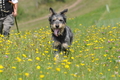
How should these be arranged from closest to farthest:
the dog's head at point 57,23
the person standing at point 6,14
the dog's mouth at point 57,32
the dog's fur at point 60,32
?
the dog's head at point 57,23, the dog's fur at point 60,32, the dog's mouth at point 57,32, the person standing at point 6,14

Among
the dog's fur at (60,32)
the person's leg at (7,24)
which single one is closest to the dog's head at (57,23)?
the dog's fur at (60,32)

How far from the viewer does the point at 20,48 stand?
5859mm

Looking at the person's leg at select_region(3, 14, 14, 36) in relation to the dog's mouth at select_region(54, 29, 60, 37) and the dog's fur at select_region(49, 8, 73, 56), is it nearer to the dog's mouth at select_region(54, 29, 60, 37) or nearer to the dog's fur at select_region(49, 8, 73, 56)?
the dog's fur at select_region(49, 8, 73, 56)

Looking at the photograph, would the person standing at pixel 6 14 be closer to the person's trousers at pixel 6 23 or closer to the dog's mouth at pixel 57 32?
the person's trousers at pixel 6 23

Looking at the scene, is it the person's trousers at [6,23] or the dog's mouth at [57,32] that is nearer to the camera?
the dog's mouth at [57,32]

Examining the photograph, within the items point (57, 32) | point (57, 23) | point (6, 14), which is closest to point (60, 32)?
point (57, 32)

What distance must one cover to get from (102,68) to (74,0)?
4379 cm

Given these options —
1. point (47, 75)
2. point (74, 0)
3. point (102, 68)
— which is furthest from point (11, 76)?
point (74, 0)

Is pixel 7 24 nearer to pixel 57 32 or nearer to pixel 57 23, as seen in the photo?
pixel 57 32

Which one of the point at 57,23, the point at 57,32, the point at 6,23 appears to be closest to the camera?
the point at 57,23

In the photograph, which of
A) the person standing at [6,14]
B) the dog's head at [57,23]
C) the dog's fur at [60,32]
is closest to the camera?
the dog's head at [57,23]

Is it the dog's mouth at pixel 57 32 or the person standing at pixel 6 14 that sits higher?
the person standing at pixel 6 14

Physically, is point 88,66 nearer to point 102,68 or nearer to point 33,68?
point 102,68

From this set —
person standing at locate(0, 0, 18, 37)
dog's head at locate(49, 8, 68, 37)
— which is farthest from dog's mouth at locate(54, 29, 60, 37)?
person standing at locate(0, 0, 18, 37)
